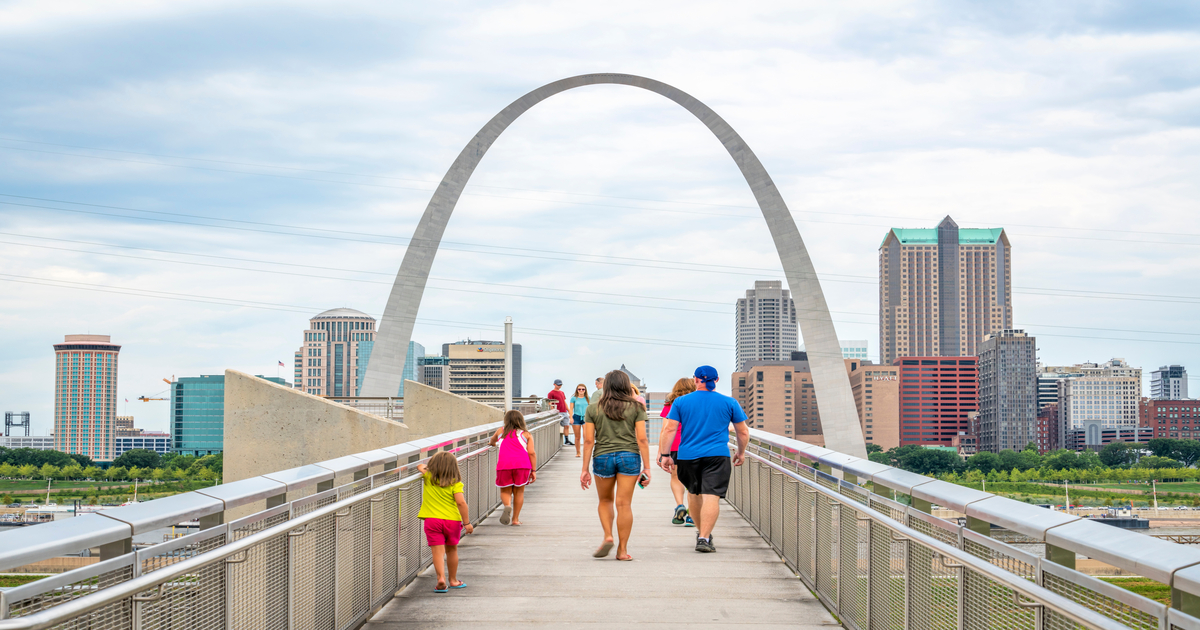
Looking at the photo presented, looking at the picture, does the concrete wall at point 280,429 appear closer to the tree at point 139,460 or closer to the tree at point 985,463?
the tree at point 139,460

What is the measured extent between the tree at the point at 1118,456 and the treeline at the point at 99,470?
14437 cm

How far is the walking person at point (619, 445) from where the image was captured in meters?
8.48

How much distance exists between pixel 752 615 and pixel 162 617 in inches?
155

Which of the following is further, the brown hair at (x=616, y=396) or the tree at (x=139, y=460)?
the tree at (x=139, y=460)

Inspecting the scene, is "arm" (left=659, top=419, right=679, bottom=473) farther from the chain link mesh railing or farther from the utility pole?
the utility pole

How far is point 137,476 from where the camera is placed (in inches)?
4619

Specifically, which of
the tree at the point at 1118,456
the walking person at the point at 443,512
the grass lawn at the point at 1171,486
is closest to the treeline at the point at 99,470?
the walking person at the point at 443,512

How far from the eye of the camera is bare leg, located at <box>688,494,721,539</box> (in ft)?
28.2

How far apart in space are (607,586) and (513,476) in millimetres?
3304

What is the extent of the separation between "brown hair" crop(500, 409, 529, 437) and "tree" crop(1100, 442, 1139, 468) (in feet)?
603

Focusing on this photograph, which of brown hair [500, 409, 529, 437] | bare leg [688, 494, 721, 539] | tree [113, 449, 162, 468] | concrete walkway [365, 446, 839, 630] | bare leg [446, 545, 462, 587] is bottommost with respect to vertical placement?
tree [113, 449, 162, 468]

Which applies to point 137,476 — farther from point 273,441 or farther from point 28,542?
point 28,542

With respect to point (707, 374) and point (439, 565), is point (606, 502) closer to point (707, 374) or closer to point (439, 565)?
point (707, 374)

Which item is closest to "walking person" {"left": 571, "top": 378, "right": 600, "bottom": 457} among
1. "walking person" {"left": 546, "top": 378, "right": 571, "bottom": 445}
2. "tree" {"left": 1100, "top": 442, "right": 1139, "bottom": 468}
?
"walking person" {"left": 546, "top": 378, "right": 571, "bottom": 445}
